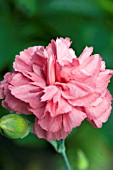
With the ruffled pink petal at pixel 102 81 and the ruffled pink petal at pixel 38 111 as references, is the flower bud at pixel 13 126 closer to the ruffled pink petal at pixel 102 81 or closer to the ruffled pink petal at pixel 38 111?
the ruffled pink petal at pixel 38 111

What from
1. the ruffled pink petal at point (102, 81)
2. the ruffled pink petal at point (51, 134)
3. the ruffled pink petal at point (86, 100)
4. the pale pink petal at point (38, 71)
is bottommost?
the ruffled pink petal at point (51, 134)

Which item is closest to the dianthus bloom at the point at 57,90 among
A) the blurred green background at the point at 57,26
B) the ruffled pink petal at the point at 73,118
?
the ruffled pink petal at the point at 73,118

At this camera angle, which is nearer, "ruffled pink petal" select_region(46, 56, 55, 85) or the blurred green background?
"ruffled pink petal" select_region(46, 56, 55, 85)

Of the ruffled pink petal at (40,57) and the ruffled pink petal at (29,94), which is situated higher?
the ruffled pink petal at (40,57)

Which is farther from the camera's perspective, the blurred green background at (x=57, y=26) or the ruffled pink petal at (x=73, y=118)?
the blurred green background at (x=57, y=26)

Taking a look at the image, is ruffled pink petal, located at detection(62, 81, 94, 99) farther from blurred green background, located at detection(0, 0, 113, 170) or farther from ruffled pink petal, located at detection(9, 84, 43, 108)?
blurred green background, located at detection(0, 0, 113, 170)

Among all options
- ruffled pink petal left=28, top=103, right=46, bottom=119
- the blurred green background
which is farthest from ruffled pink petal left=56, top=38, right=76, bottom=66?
the blurred green background

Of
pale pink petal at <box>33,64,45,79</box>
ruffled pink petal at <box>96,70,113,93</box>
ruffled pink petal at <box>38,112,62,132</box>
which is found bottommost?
ruffled pink petal at <box>38,112,62,132</box>

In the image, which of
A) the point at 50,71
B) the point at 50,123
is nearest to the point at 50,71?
the point at 50,71
